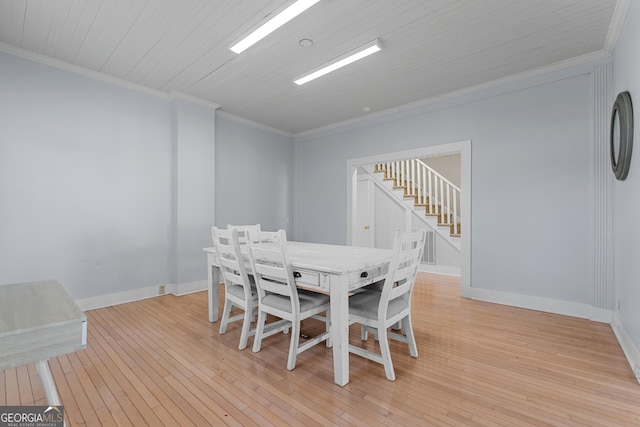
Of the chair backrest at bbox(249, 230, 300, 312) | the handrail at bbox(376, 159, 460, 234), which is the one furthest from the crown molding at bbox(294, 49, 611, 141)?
the chair backrest at bbox(249, 230, 300, 312)

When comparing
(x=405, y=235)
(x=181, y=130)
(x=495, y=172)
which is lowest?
(x=405, y=235)

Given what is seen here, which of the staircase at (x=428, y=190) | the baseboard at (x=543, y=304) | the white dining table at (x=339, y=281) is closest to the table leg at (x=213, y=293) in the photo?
the white dining table at (x=339, y=281)

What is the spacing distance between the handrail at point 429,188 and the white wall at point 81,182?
13.1 feet

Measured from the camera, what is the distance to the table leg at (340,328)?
6.24 ft

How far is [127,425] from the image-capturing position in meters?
1.57

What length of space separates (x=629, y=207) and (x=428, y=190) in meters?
3.82

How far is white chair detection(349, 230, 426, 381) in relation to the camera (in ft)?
6.38

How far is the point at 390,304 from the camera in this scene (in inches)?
85.9

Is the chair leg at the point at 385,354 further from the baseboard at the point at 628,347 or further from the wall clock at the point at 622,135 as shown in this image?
the wall clock at the point at 622,135

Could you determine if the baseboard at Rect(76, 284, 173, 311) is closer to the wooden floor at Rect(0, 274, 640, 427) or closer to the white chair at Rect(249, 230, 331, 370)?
the wooden floor at Rect(0, 274, 640, 427)

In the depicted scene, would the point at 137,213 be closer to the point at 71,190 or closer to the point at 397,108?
the point at 71,190

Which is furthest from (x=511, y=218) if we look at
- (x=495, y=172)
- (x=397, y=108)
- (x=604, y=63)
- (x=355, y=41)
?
(x=355, y=41)

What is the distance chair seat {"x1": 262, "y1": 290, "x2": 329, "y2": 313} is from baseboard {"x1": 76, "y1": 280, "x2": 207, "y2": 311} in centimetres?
230

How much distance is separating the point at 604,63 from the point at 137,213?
5702 mm
